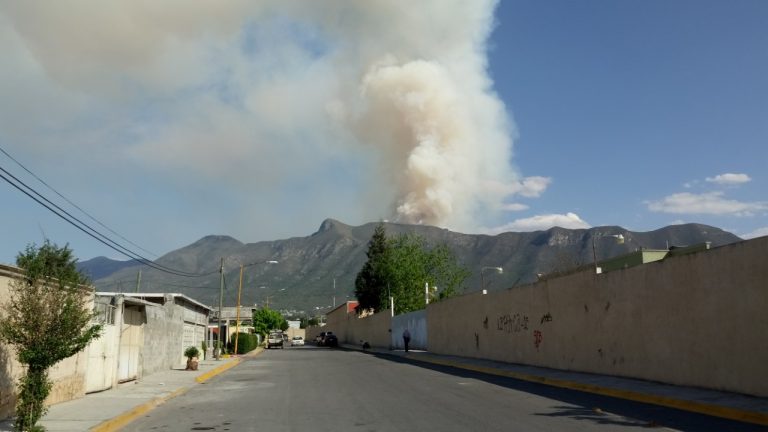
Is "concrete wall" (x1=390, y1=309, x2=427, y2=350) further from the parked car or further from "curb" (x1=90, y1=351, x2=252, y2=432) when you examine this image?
"curb" (x1=90, y1=351, x2=252, y2=432)

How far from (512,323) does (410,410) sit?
52.7 ft

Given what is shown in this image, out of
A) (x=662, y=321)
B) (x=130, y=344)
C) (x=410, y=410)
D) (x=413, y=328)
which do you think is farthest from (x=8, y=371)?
(x=413, y=328)

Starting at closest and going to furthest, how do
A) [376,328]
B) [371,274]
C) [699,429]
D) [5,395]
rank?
[699,429], [5,395], [376,328], [371,274]

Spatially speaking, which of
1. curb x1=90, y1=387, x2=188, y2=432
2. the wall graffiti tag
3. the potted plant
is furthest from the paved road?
the potted plant

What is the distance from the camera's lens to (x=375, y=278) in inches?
3457

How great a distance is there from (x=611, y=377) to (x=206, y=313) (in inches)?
1250

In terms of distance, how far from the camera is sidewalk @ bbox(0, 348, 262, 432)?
37.9 feet

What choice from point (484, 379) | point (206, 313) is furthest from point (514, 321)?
point (206, 313)

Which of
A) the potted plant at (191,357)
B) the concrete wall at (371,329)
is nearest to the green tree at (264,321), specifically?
the concrete wall at (371,329)

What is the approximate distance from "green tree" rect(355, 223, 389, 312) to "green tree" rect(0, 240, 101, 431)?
73832 millimetres

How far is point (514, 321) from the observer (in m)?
28.0

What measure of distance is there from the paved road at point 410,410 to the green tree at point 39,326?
88.0 inches

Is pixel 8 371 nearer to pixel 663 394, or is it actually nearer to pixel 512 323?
pixel 663 394

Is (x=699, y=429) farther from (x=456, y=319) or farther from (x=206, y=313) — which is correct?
(x=206, y=313)
